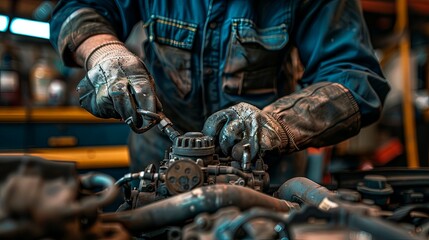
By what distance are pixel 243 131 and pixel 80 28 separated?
65 centimetres

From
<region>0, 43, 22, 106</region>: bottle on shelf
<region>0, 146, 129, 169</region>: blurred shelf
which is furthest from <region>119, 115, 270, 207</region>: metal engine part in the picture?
<region>0, 43, 22, 106</region>: bottle on shelf

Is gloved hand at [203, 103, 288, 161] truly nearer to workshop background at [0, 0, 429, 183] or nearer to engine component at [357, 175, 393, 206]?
engine component at [357, 175, 393, 206]

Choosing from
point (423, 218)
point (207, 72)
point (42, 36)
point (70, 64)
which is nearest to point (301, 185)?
point (423, 218)

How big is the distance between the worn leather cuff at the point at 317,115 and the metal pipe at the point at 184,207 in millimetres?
500

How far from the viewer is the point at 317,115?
44.2 inches

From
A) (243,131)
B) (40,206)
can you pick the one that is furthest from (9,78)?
(40,206)

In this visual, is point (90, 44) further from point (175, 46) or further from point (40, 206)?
point (40, 206)

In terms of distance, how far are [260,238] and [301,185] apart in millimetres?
303

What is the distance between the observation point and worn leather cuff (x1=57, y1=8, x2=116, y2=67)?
1.23m

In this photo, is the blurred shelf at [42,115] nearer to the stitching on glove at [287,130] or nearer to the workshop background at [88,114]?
the workshop background at [88,114]

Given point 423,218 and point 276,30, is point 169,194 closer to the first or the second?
point 423,218

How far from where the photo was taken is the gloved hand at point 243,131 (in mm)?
935

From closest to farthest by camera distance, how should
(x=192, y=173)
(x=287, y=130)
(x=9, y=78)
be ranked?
(x=192, y=173) < (x=287, y=130) < (x=9, y=78)

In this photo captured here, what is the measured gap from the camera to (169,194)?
2.31ft
